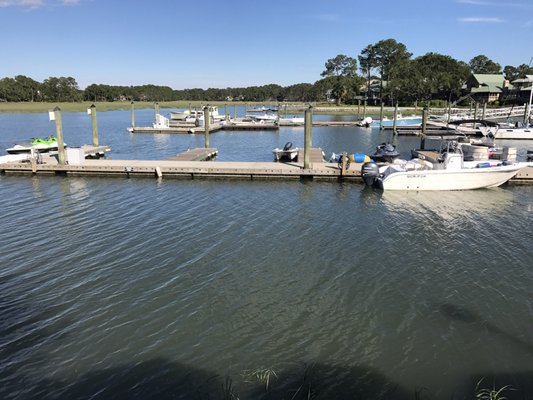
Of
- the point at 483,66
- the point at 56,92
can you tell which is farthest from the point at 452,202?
the point at 56,92

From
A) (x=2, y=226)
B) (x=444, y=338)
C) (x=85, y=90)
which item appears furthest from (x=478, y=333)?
(x=85, y=90)

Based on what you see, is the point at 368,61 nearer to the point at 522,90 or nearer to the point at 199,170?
the point at 522,90

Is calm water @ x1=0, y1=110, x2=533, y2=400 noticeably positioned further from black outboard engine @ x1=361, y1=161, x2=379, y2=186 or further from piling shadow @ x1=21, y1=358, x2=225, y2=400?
black outboard engine @ x1=361, y1=161, x2=379, y2=186

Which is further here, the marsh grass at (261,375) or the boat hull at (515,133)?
the boat hull at (515,133)

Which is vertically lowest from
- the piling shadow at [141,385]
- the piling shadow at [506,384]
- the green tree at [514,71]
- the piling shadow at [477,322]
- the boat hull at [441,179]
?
the piling shadow at [506,384]

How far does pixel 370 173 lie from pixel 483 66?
451ft

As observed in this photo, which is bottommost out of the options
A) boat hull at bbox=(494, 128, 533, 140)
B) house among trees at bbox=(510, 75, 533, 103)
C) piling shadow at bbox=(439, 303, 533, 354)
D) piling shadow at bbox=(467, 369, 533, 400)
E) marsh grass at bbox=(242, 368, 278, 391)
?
piling shadow at bbox=(467, 369, 533, 400)

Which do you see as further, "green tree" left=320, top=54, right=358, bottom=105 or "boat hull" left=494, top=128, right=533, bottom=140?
"green tree" left=320, top=54, right=358, bottom=105

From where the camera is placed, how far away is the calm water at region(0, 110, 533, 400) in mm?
7555

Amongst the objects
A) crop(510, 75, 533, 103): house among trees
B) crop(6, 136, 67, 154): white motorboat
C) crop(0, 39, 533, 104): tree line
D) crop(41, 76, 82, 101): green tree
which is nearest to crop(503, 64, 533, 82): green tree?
crop(0, 39, 533, 104): tree line

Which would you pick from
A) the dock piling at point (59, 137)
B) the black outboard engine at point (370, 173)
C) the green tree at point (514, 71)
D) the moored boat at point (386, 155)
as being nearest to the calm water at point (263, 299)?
the black outboard engine at point (370, 173)

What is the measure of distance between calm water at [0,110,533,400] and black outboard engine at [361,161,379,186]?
→ 340 centimetres

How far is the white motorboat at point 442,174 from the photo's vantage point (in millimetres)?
21328

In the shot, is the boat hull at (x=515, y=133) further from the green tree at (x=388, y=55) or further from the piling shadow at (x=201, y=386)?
the green tree at (x=388, y=55)
